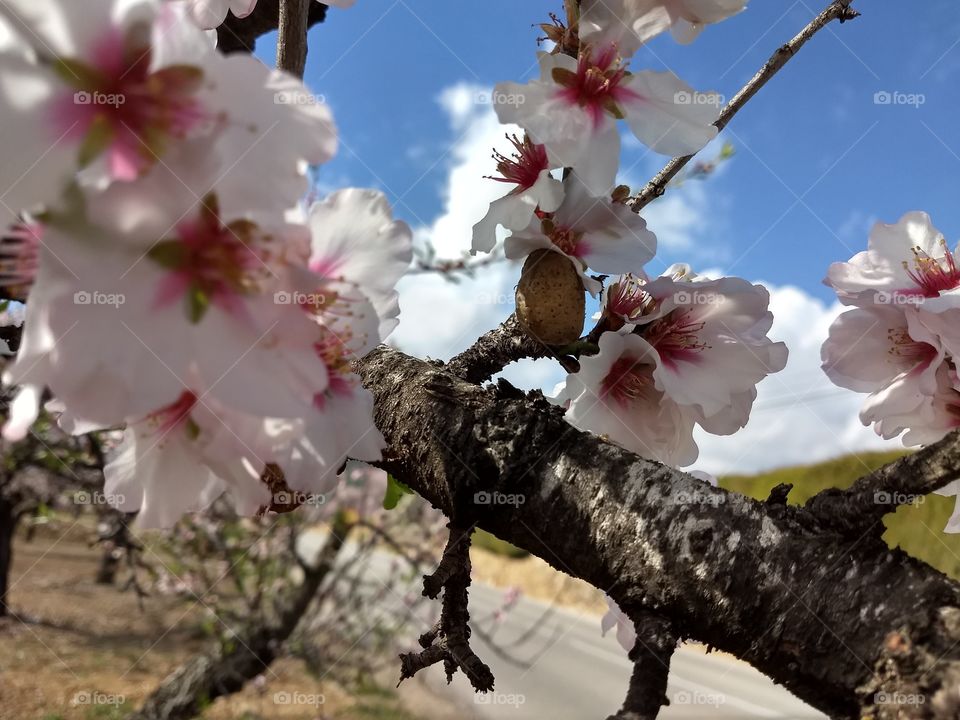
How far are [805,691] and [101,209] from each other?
22.9 inches

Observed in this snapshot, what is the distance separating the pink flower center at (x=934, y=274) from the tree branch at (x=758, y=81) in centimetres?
29

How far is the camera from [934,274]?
2.84ft

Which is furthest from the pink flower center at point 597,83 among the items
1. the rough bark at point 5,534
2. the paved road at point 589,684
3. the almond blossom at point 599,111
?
the rough bark at point 5,534

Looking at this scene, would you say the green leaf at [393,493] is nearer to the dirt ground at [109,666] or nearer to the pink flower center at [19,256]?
the pink flower center at [19,256]

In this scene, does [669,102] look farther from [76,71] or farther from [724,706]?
[724,706]

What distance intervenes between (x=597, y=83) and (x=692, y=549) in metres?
0.47

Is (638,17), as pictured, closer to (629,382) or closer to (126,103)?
(629,382)

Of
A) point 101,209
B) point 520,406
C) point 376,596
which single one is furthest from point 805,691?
point 376,596

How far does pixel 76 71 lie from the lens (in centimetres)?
39

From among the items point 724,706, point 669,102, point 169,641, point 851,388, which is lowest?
point 169,641

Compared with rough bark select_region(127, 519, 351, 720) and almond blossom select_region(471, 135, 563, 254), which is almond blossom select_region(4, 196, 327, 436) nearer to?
almond blossom select_region(471, 135, 563, 254)

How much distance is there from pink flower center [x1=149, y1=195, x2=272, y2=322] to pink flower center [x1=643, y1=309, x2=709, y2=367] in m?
0.53

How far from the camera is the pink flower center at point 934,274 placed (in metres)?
0.86

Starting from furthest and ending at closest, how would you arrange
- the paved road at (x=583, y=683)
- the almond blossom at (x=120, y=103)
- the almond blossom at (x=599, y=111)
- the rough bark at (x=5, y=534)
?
1. the paved road at (x=583, y=683)
2. the rough bark at (x=5, y=534)
3. the almond blossom at (x=599, y=111)
4. the almond blossom at (x=120, y=103)
